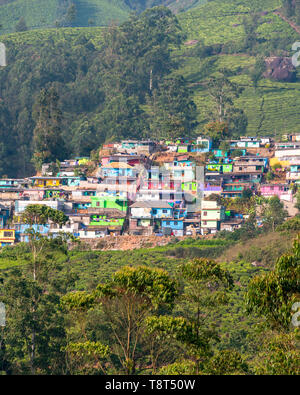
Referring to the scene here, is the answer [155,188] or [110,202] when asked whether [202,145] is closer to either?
[155,188]

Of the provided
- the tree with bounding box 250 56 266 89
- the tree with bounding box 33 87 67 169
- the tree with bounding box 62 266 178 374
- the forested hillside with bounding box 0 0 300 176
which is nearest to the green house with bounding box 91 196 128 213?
the tree with bounding box 33 87 67 169

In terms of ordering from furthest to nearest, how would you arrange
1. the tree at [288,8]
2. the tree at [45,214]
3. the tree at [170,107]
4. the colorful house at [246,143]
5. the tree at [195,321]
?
the tree at [288,8], the tree at [170,107], the colorful house at [246,143], the tree at [45,214], the tree at [195,321]

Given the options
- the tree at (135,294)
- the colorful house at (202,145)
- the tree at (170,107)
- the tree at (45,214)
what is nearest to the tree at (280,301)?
the tree at (135,294)

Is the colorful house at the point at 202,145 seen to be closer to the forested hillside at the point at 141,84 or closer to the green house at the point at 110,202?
the forested hillside at the point at 141,84

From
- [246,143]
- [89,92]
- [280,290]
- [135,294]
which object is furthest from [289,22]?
[280,290]

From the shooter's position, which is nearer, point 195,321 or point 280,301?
point 280,301

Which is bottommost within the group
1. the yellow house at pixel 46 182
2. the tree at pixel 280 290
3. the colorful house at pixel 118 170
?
the tree at pixel 280 290
